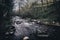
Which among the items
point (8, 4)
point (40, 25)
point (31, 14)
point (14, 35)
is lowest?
point (14, 35)

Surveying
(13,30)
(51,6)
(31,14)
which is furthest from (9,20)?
(51,6)

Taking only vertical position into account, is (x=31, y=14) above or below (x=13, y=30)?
above

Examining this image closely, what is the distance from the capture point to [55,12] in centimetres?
148

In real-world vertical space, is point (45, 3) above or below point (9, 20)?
above

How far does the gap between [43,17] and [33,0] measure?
0.22 m

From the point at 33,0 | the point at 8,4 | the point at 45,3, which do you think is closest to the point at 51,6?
the point at 45,3

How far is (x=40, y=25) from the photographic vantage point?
4.83ft

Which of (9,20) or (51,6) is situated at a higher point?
(51,6)

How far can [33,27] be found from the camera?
1.47 meters

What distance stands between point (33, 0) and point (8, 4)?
28 cm

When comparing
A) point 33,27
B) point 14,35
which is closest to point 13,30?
point 14,35

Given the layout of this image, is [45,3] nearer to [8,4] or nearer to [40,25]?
[40,25]

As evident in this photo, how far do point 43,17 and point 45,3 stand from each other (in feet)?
0.50

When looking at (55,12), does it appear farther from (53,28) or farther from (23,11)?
(23,11)
